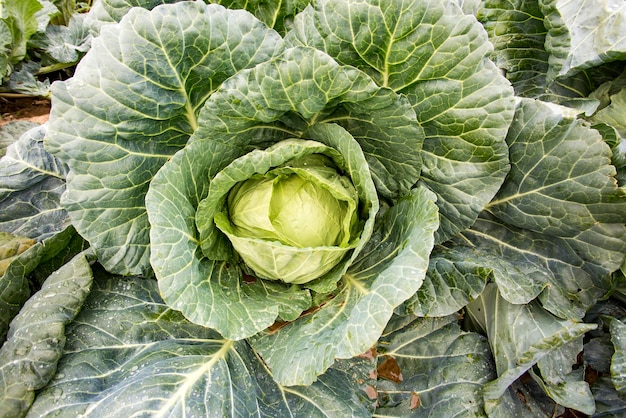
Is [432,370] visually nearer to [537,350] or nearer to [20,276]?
[537,350]

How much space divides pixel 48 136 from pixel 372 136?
1.14 metres

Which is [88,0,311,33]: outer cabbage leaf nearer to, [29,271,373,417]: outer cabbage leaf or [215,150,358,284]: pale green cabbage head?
[215,150,358,284]: pale green cabbage head

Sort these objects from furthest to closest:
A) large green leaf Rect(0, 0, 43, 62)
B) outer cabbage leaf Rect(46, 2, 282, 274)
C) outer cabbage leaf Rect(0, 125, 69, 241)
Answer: large green leaf Rect(0, 0, 43, 62), outer cabbage leaf Rect(0, 125, 69, 241), outer cabbage leaf Rect(46, 2, 282, 274)

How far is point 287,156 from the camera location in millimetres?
1609

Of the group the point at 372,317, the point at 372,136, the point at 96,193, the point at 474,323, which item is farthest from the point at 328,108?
the point at 474,323

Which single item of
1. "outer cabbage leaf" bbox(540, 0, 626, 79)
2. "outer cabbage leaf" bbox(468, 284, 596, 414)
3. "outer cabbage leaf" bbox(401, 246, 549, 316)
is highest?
"outer cabbage leaf" bbox(540, 0, 626, 79)

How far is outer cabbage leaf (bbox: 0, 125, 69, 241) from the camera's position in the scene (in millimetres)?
2100

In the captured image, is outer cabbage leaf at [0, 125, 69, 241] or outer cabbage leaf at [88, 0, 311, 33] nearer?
outer cabbage leaf at [88, 0, 311, 33]

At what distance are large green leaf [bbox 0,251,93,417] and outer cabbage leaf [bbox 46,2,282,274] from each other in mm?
145

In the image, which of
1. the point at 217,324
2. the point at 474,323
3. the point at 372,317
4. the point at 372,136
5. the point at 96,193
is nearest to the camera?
the point at 372,317

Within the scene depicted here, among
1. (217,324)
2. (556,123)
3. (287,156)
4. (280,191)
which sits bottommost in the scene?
(217,324)

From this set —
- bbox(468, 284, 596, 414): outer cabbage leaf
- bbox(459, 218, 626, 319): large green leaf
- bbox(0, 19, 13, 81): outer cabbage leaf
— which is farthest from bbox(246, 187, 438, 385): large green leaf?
bbox(0, 19, 13, 81): outer cabbage leaf

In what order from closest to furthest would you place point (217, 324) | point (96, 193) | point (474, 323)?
point (217, 324)
point (96, 193)
point (474, 323)

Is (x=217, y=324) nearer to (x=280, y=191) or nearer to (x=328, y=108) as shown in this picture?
(x=280, y=191)
